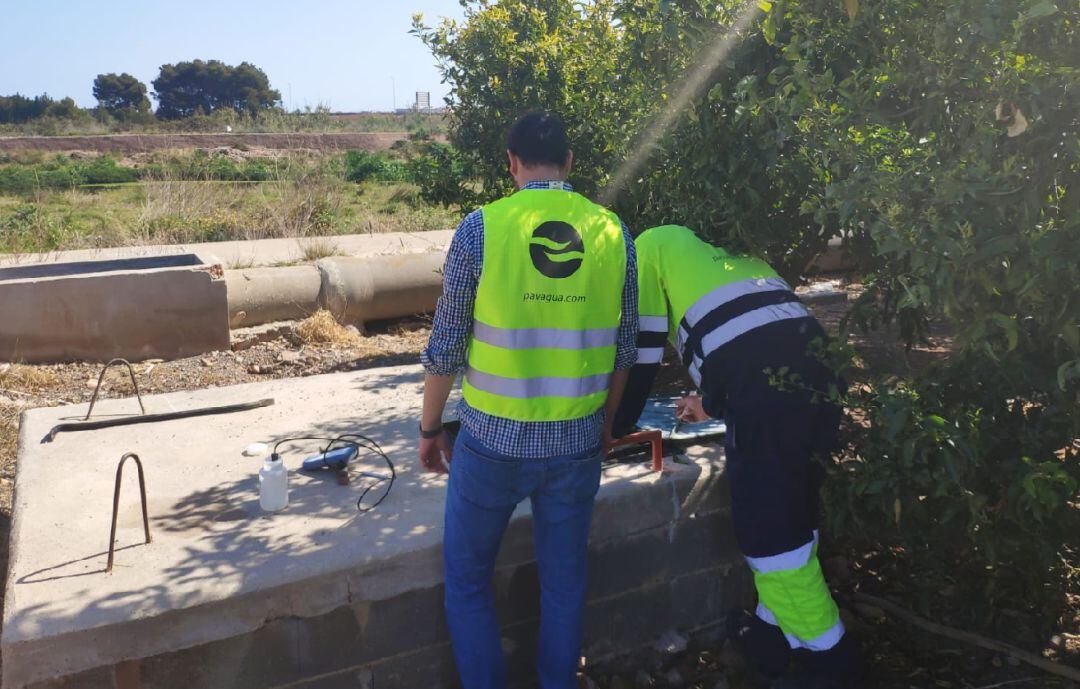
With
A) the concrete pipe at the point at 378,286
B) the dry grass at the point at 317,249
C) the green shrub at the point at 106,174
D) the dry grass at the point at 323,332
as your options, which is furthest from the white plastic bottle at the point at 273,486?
the green shrub at the point at 106,174

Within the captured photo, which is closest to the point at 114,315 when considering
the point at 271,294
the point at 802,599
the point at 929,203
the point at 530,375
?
the point at 271,294

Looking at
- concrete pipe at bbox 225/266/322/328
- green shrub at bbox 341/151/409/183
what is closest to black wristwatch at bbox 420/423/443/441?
concrete pipe at bbox 225/266/322/328

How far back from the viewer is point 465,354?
2777 millimetres

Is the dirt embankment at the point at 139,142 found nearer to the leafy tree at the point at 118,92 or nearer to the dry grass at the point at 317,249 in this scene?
the dry grass at the point at 317,249

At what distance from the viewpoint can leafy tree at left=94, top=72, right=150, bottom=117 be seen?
68188mm

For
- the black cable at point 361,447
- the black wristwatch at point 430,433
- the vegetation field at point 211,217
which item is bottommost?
the black cable at point 361,447

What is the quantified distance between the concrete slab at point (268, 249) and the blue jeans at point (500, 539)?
5.48 m

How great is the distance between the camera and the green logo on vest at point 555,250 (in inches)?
103

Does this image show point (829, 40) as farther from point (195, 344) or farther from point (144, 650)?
point (195, 344)

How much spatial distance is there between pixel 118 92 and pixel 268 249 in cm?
6771

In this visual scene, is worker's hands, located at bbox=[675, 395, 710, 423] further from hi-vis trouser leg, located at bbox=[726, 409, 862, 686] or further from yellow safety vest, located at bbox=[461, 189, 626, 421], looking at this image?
yellow safety vest, located at bbox=[461, 189, 626, 421]

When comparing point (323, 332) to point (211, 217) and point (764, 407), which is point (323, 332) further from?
point (764, 407)

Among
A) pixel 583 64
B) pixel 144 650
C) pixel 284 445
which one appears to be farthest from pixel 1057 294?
pixel 583 64

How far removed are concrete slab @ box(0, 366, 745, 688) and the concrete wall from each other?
2.79m
